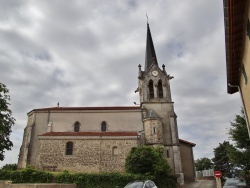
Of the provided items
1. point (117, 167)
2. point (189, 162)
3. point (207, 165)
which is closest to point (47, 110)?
point (117, 167)

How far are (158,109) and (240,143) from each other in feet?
54.1

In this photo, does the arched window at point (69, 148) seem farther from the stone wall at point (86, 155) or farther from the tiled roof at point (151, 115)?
the tiled roof at point (151, 115)

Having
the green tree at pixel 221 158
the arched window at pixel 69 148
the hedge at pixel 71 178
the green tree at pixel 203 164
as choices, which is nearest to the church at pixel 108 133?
the arched window at pixel 69 148

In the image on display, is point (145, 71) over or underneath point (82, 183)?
over

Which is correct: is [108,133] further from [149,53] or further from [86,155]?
[149,53]

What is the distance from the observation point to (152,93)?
3912cm

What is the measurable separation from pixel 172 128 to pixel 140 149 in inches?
319

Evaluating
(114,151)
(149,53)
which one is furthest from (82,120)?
(149,53)

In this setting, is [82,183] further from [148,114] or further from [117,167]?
[148,114]

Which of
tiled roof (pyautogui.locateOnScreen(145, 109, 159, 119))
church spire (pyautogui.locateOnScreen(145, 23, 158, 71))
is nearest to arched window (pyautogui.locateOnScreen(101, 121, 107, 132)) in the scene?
tiled roof (pyautogui.locateOnScreen(145, 109, 159, 119))

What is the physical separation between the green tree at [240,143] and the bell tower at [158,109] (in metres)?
12.0

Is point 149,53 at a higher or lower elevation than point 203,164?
higher

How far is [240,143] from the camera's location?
22.0 m

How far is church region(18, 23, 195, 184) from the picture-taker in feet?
104
